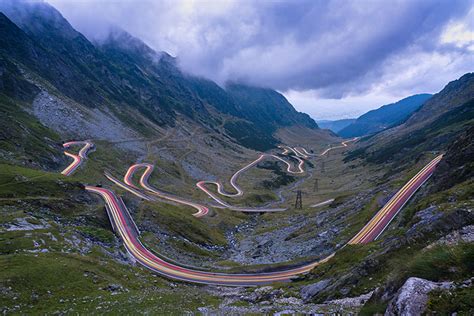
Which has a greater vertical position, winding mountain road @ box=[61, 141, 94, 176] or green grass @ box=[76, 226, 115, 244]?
winding mountain road @ box=[61, 141, 94, 176]

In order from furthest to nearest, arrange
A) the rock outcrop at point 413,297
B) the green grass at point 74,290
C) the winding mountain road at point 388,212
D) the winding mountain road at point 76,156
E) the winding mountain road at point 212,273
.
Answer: the winding mountain road at point 76,156 < the winding mountain road at point 388,212 < the winding mountain road at point 212,273 < the green grass at point 74,290 < the rock outcrop at point 413,297

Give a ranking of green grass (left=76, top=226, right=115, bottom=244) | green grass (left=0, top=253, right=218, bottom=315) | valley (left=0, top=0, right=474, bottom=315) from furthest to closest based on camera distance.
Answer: green grass (left=76, top=226, right=115, bottom=244) < green grass (left=0, top=253, right=218, bottom=315) < valley (left=0, top=0, right=474, bottom=315)

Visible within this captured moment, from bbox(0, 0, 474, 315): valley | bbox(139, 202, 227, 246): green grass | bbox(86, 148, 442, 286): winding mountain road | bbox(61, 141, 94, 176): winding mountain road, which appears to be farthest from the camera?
bbox(61, 141, 94, 176): winding mountain road

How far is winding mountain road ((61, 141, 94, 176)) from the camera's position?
10546 cm

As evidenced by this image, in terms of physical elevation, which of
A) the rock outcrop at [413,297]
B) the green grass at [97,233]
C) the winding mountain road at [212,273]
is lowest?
the winding mountain road at [212,273]

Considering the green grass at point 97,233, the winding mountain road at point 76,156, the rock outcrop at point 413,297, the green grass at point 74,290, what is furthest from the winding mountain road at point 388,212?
the winding mountain road at point 76,156

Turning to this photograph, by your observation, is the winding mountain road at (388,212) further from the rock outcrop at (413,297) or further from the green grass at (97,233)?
the rock outcrop at (413,297)

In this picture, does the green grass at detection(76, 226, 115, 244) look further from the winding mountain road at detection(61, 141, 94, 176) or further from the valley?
the winding mountain road at detection(61, 141, 94, 176)

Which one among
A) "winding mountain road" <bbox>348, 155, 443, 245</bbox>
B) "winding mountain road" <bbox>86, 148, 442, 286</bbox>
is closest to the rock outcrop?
"winding mountain road" <bbox>86, 148, 442, 286</bbox>

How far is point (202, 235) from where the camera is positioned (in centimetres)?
8356

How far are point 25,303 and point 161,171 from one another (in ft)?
429

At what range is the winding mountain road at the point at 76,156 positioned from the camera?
346 feet

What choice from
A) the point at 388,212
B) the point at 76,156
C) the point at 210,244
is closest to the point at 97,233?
the point at 210,244

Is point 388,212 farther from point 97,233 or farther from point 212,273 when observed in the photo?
point 97,233
